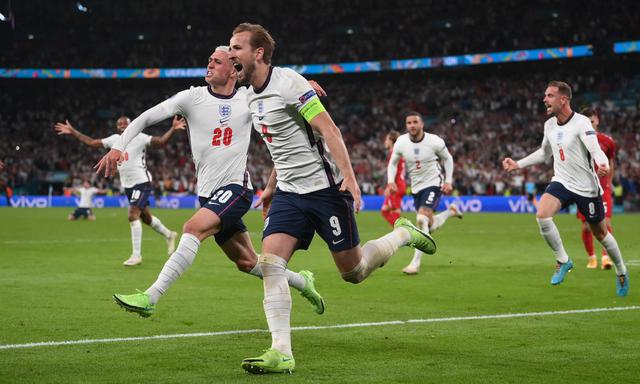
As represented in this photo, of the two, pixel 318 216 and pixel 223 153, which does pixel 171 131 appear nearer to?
pixel 223 153

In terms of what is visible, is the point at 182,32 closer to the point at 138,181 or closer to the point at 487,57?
the point at 487,57

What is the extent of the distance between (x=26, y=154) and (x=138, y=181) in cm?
4870

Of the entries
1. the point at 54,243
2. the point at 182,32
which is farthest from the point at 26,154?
the point at 54,243

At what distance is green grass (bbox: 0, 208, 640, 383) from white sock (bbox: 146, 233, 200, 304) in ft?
1.44

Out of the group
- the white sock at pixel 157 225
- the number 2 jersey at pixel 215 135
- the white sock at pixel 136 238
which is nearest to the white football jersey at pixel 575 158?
the number 2 jersey at pixel 215 135

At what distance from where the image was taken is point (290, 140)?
647 cm

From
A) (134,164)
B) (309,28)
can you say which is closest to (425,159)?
(134,164)

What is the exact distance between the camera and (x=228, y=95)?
28.6 feet

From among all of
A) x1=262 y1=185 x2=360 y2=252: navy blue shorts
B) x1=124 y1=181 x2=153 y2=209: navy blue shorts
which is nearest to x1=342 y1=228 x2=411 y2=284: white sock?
x1=262 y1=185 x2=360 y2=252: navy blue shorts

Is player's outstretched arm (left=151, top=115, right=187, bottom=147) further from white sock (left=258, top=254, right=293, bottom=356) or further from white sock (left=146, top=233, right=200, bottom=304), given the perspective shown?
white sock (left=258, top=254, right=293, bottom=356)

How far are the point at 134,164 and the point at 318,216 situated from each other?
390 inches

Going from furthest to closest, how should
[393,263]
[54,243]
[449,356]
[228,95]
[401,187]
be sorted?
[54,243] → [401,187] → [393,263] → [228,95] → [449,356]

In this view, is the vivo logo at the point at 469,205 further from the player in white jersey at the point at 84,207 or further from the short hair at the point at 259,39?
the short hair at the point at 259,39

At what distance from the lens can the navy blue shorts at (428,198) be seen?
46.3ft
